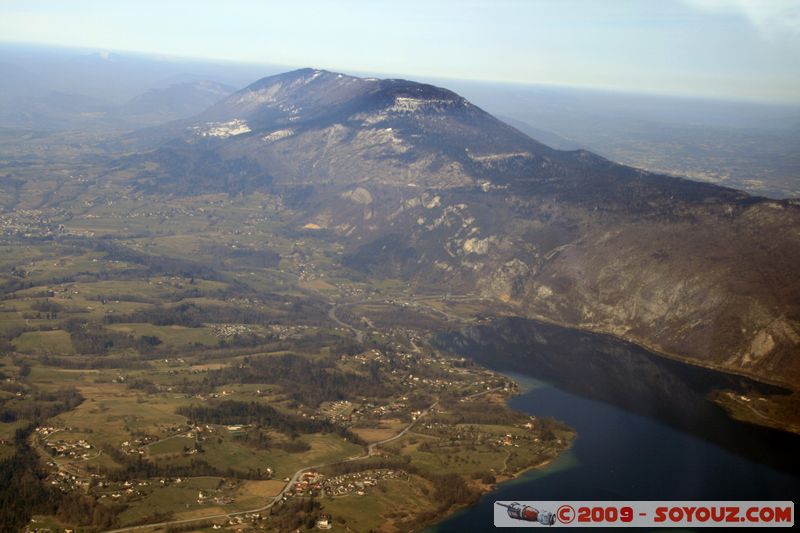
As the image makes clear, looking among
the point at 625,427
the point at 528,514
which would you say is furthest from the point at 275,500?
the point at 625,427

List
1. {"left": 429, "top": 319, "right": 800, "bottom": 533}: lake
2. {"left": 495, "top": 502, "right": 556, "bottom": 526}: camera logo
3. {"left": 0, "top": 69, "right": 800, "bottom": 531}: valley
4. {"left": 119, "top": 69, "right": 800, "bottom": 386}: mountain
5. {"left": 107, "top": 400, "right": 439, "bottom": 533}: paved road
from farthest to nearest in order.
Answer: {"left": 119, "top": 69, "right": 800, "bottom": 386}: mountain
{"left": 429, "top": 319, "right": 800, "bottom": 533}: lake
{"left": 0, "top": 69, "right": 800, "bottom": 531}: valley
{"left": 107, "top": 400, "right": 439, "bottom": 533}: paved road
{"left": 495, "top": 502, "right": 556, "bottom": 526}: camera logo

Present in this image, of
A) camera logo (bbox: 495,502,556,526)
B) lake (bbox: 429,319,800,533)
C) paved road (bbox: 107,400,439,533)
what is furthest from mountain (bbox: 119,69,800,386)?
camera logo (bbox: 495,502,556,526)

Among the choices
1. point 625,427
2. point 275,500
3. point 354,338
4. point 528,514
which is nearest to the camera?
point 528,514

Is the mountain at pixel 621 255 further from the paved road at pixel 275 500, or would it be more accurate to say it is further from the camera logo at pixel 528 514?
the camera logo at pixel 528 514

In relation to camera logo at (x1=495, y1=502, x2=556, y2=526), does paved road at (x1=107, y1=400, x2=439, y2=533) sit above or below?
below

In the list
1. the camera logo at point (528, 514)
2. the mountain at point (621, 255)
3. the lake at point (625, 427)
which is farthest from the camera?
the mountain at point (621, 255)

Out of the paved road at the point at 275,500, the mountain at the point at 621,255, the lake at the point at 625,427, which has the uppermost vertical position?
the mountain at the point at 621,255

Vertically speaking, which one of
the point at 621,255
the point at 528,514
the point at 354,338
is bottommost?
the point at 354,338

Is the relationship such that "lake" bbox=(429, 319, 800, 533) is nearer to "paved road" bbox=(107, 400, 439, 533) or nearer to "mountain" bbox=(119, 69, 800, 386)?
"mountain" bbox=(119, 69, 800, 386)

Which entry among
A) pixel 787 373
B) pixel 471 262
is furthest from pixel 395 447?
pixel 471 262

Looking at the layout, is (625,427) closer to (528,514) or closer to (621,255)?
(528,514)

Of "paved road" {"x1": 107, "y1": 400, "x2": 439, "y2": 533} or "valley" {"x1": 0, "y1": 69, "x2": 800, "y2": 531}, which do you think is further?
"valley" {"x1": 0, "y1": 69, "x2": 800, "y2": 531}

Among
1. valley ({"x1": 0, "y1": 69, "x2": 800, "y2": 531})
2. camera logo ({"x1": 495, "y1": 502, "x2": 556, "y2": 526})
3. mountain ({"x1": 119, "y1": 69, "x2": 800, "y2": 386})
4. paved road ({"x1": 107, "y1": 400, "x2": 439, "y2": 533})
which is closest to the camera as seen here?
camera logo ({"x1": 495, "y1": 502, "x2": 556, "y2": 526})

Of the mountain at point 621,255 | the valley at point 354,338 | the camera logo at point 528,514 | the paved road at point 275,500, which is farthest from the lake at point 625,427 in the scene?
the paved road at point 275,500
